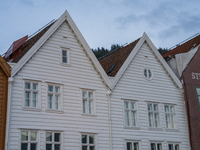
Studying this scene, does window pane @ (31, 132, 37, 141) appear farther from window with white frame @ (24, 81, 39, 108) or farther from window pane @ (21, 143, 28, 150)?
window with white frame @ (24, 81, 39, 108)

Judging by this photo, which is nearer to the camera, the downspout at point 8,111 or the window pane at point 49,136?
the downspout at point 8,111

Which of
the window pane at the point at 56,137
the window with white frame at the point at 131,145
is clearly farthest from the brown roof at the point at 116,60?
the window pane at the point at 56,137

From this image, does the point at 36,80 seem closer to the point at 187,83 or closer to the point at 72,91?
the point at 72,91

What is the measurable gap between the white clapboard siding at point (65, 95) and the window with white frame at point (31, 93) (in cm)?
35

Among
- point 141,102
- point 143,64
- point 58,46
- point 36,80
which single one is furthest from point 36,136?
point 143,64

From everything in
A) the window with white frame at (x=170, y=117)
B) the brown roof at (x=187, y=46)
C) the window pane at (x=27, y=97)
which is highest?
the brown roof at (x=187, y=46)

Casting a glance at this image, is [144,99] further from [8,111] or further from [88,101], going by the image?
[8,111]

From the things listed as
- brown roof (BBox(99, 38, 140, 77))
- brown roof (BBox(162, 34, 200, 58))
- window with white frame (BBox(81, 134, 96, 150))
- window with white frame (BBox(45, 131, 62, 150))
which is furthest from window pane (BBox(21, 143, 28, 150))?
brown roof (BBox(162, 34, 200, 58))

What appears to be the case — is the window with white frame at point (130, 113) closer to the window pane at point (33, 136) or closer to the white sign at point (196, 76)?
the white sign at point (196, 76)

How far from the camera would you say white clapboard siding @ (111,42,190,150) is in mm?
26078

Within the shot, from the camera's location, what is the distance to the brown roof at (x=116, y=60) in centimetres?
2868

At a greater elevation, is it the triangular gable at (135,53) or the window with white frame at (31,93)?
the triangular gable at (135,53)

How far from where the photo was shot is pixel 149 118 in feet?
91.5

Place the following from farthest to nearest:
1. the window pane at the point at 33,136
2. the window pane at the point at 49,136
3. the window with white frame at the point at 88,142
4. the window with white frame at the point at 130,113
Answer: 1. the window with white frame at the point at 130,113
2. the window with white frame at the point at 88,142
3. the window pane at the point at 49,136
4. the window pane at the point at 33,136
